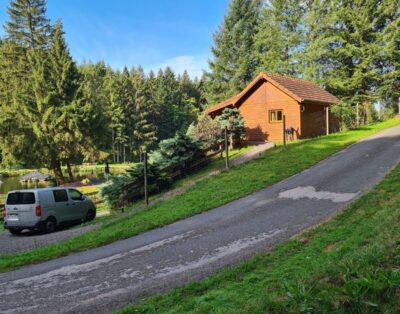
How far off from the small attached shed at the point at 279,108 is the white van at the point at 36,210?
17.0 m

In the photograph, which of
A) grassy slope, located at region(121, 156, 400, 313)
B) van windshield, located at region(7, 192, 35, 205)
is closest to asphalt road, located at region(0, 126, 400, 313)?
grassy slope, located at region(121, 156, 400, 313)

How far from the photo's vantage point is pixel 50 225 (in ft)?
47.0

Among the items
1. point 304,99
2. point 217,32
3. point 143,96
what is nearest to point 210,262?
point 304,99

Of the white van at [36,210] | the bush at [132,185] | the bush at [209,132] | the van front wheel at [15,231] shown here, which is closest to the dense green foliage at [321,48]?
the bush at [209,132]

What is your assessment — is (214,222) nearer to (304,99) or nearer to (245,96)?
(304,99)

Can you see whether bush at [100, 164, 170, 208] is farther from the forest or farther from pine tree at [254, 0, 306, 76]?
pine tree at [254, 0, 306, 76]

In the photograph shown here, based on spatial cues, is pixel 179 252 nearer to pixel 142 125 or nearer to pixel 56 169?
pixel 56 169

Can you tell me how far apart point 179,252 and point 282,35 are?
134 ft

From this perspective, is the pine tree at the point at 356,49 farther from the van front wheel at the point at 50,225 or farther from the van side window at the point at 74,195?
the van front wheel at the point at 50,225

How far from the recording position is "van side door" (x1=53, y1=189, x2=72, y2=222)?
14.7m

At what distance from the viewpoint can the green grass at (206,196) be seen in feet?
32.9

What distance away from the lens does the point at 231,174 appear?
16.7m

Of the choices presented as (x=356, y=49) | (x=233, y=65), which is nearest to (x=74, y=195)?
(x=356, y=49)

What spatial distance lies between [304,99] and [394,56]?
1579cm
